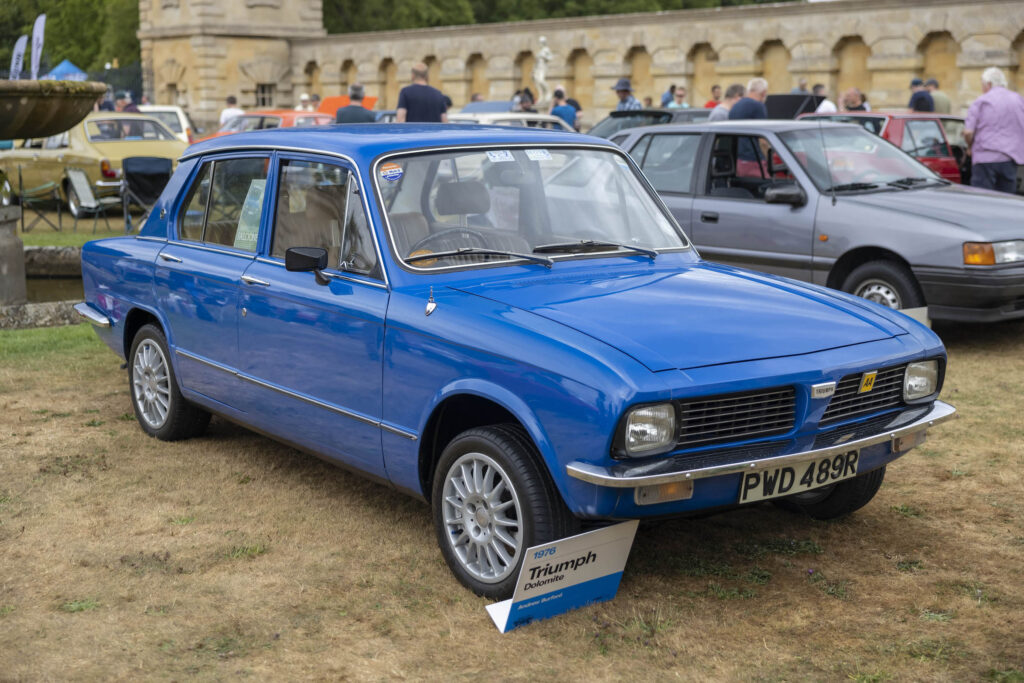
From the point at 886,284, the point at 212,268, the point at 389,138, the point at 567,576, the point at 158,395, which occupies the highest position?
the point at 389,138

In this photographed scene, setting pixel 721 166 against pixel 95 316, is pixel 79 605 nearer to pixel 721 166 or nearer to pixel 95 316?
pixel 95 316

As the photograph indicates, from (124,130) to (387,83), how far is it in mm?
31501

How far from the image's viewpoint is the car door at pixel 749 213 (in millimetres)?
10016

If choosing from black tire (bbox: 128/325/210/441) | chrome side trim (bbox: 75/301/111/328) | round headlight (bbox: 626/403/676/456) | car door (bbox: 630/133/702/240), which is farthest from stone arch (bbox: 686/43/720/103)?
round headlight (bbox: 626/403/676/456)

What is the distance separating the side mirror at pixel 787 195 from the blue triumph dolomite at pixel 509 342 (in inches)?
161

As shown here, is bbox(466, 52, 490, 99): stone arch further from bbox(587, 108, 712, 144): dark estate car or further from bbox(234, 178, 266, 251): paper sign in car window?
bbox(234, 178, 266, 251): paper sign in car window

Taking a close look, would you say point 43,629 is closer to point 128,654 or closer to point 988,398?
point 128,654

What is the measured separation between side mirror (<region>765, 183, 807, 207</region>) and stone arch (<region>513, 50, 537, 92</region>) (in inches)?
1432

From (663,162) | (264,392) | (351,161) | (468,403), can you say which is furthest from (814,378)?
(663,162)

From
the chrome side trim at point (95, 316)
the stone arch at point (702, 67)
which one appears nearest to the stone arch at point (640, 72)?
the stone arch at point (702, 67)

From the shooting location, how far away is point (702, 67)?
39.4m

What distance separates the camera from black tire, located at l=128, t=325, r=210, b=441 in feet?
22.3

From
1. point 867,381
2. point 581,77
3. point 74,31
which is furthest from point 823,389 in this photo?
point 74,31

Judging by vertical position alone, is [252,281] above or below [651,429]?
above
